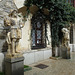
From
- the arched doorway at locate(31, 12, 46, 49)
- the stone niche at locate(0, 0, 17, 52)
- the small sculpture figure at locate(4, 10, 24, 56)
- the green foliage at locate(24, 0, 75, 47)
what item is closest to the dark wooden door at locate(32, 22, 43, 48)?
the arched doorway at locate(31, 12, 46, 49)

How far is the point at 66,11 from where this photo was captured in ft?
19.6

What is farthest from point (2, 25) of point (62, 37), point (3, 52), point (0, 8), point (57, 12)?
point (62, 37)

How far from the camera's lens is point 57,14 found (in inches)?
232

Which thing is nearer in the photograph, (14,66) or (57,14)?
(14,66)

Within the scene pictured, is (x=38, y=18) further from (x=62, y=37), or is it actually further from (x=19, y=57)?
(x=19, y=57)

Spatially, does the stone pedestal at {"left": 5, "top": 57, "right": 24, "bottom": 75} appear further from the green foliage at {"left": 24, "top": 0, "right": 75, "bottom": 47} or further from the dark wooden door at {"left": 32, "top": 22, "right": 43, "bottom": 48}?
the green foliage at {"left": 24, "top": 0, "right": 75, "bottom": 47}

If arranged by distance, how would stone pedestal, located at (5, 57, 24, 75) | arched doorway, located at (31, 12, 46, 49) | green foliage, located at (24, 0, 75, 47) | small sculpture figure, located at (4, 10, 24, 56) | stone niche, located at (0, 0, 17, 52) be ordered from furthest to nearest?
arched doorway, located at (31, 12, 46, 49) → green foliage, located at (24, 0, 75, 47) → stone niche, located at (0, 0, 17, 52) → small sculpture figure, located at (4, 10, 24, 56) → stone pedestal, located at (5, 57, 24, 75)

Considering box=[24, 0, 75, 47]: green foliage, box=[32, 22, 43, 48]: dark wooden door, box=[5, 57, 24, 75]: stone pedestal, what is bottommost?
box=[5, 57, 24, 75]: stone pedestal

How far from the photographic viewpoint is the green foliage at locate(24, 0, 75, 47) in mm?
5420

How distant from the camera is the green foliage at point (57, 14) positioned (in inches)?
213

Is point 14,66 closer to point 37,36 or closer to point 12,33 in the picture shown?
point 12,33

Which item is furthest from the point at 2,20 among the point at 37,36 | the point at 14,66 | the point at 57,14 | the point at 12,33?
the point at 57,14

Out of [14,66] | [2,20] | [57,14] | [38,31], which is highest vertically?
[57,14]

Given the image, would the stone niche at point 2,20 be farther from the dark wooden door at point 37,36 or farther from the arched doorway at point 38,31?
the dark wooden door at point 37,36
